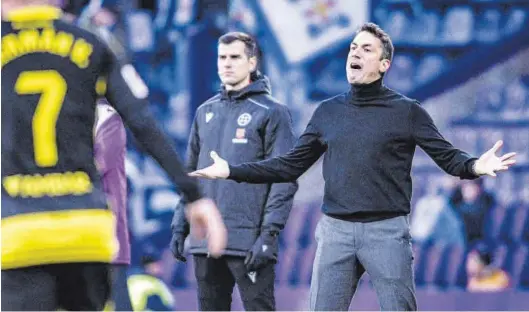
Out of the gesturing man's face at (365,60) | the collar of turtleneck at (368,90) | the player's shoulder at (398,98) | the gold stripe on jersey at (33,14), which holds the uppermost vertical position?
the gold stripe on jersey at (33,14)

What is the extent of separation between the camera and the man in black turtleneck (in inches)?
250

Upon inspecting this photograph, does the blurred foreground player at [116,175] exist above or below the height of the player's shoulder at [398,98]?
below

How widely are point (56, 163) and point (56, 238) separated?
0.82 feet

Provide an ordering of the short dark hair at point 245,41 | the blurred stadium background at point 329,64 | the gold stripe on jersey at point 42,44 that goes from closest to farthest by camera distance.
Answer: the gold stripe on jersey at point 42,44, the short dark hair at point 245,41, the blurred stadium background at point 329,64

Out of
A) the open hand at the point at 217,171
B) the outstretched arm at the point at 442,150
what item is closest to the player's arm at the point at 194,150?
the open hand at the point at 217,171

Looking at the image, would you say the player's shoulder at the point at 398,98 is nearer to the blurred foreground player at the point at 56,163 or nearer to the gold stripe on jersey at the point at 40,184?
the blurred foreground player at the point at 56,163

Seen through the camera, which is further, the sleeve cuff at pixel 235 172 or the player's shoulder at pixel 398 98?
the sleeve cuff at pixel 235 172

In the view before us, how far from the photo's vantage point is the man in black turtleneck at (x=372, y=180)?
20.9 feet

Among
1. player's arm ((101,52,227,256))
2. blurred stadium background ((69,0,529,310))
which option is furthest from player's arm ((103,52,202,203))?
blurred stadium background ((69,0,529,310))

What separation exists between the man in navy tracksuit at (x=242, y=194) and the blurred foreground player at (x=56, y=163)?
3.03 meters

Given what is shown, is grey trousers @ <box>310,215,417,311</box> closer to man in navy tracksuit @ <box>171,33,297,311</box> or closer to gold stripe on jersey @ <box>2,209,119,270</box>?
man in navy tracksuit @ <box>171,33,297,311</box>

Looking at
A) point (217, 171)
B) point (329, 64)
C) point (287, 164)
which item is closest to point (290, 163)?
point (287, 164)

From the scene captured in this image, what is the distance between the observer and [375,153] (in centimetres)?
639

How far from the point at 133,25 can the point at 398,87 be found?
317 cm
